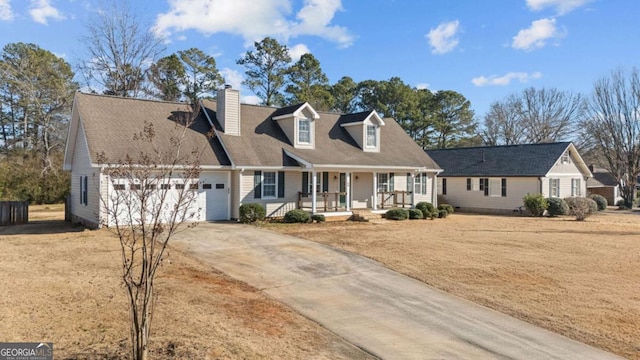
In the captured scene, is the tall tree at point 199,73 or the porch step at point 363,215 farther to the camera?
the tall tree at point 199,73

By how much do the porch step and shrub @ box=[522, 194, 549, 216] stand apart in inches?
426

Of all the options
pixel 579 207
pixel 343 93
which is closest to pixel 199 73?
pixel 343 93

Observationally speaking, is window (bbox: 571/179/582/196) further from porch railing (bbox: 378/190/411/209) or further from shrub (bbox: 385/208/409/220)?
shrub (bbox: 385/208/409/220)

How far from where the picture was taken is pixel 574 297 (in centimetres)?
936

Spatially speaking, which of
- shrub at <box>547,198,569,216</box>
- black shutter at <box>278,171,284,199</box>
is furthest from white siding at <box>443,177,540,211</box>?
black shutter at <box>278,171,284,199</box>

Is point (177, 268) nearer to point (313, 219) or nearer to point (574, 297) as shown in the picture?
point (574, 297)

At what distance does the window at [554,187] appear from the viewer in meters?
29.8

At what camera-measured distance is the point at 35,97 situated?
3681 centimetres

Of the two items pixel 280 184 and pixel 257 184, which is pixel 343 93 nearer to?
pixel 280 184

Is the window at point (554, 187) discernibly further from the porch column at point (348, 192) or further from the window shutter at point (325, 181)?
the window shutter at point (325, 181)

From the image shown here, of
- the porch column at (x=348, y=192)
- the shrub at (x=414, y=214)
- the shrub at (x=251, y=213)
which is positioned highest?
the porch column at (x=348, y=192)

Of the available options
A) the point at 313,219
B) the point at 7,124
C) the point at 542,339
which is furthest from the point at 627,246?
the point at 7,124

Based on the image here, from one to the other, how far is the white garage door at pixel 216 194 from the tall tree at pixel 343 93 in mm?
31894

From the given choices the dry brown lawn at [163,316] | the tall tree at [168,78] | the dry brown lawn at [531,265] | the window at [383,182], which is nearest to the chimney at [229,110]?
the dry brown lawn at [531,265]
